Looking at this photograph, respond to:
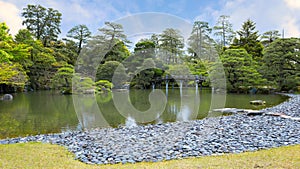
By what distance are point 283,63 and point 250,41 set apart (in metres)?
5.58

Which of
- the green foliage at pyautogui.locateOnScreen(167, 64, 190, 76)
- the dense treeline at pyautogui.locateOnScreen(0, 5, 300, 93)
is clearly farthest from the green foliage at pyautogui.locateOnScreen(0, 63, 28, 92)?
the green foliage at pyautogui.locateOnScreen(167, 64, 190, 76)

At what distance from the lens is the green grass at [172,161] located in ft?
8.82

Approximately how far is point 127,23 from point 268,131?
14.5 ft

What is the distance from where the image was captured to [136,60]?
18375 millimetres

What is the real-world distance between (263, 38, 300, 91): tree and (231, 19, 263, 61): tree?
6.18ft

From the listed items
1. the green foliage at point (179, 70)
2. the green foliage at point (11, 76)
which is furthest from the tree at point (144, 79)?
the green foliage at point (11, 76)

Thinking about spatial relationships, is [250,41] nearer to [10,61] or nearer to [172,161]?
[10,61]

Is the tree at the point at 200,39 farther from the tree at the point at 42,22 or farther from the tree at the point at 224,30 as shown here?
the tree at the point at 42,22

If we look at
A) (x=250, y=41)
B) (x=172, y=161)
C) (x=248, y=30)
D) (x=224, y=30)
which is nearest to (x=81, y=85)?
(x=172, y=161)

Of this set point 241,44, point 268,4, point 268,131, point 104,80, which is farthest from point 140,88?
point 268,131

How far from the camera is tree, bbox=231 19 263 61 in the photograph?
2067 cm

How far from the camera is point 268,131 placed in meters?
4.80

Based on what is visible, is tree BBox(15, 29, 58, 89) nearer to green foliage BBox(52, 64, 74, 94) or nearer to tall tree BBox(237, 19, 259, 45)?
green foliage BBox(52, 64, 74, 94)

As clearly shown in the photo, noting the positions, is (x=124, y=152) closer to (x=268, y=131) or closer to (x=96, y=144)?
(x=96, y=144)
